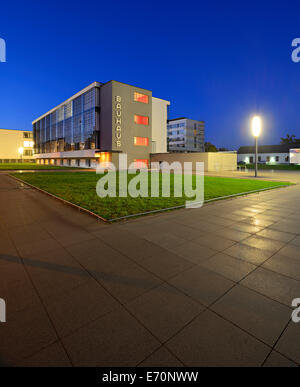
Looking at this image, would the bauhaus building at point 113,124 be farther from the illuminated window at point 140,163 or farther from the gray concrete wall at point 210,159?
the gray concrete wall at point 210,159

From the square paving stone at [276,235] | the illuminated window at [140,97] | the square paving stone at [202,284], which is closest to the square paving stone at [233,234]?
the square paving stone at [276,235]

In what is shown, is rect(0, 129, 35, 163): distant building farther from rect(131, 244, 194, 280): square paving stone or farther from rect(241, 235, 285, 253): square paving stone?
rect(241, 235, 285, 253): square paving stone

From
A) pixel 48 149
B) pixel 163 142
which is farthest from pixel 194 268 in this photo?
pixel 48 149

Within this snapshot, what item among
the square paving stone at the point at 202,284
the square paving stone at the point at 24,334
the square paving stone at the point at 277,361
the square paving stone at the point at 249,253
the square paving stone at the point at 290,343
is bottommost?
the square paving stone at the point at 277,361

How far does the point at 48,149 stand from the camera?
73438 millimetres

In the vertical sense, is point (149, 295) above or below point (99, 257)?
below

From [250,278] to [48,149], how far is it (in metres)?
80.4

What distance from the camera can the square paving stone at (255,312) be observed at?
268 cm

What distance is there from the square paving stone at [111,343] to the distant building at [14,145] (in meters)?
94.3

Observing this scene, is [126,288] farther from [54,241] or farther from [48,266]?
[54,241]

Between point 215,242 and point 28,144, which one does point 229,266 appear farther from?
point 28,144

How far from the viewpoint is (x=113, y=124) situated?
4238 centimetres

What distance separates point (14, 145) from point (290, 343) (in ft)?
347

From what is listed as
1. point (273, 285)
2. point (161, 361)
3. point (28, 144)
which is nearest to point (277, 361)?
point (161, 361)
